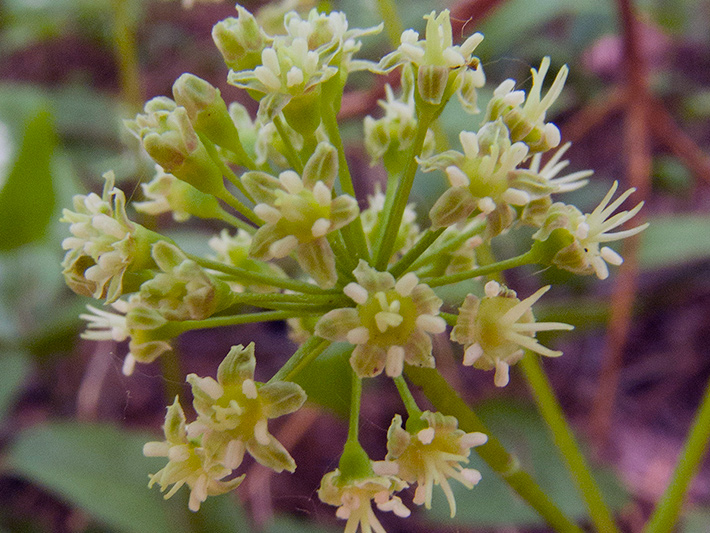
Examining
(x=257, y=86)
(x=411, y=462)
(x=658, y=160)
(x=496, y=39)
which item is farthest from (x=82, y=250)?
(x=658, y=160)

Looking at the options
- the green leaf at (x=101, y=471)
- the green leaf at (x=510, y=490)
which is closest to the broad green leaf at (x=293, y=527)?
the green leaf at (x=101, y=471)

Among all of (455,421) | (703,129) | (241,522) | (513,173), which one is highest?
(513,173)

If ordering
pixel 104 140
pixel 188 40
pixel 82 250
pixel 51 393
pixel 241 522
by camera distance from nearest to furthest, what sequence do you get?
pixel 82 250
pixel 241 522
pixel 51 393
pixel 104 140
pixel 188 40

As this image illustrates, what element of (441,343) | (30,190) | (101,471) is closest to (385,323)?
(441,343)

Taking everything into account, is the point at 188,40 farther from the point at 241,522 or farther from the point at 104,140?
the point at 241,522

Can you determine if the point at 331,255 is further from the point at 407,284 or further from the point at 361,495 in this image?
the point at 361,495

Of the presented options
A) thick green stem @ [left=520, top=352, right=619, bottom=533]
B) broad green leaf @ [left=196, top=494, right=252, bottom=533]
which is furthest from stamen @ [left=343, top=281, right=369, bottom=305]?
broad green leaf @ [left=196, top=494, right=252, bottom=533]

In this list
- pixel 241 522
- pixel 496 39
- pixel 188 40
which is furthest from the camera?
pixel 188 40
